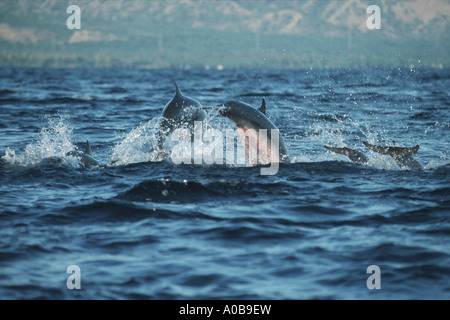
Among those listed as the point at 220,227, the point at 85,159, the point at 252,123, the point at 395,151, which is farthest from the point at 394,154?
the point at 85,159

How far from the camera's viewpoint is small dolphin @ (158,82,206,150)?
1513 cm

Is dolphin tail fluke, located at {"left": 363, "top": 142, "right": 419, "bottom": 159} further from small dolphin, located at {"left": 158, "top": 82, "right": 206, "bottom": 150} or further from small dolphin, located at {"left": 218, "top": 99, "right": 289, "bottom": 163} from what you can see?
small dolphin, located at {"left": 158, "top": 82, "right": 206, "bottom": 150}

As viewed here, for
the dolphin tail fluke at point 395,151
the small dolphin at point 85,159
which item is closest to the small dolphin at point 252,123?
the dolphin tail fluke at point 395,151

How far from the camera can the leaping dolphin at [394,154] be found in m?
13.6

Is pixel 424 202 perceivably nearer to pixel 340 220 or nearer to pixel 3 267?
pixel 340 220

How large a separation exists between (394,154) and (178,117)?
5.39m

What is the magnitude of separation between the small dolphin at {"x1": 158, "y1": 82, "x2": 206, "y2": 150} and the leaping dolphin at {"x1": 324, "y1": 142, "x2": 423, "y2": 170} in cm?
375

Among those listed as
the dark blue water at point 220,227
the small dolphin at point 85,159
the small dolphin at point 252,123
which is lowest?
the dark blue water at point 220,227

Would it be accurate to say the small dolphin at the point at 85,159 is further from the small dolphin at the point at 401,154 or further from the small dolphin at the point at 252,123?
the small dolphin at the point at 401,154

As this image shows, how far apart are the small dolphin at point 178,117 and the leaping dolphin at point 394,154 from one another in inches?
148

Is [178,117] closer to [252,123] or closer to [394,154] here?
[252,123]

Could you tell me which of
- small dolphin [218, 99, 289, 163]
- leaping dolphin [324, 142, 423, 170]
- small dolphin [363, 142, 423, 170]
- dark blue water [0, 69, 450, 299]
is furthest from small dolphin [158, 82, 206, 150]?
small dolphin [363, 142, 423, 170]

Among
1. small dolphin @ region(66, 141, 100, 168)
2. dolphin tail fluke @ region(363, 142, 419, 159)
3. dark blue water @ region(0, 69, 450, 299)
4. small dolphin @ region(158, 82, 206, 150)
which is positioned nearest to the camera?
dark blue water @ region(0, 69, 450, 299)

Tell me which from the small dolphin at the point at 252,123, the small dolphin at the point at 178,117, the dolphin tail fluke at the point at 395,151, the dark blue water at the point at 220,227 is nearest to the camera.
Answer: the dark blue water at the point at 220,227
